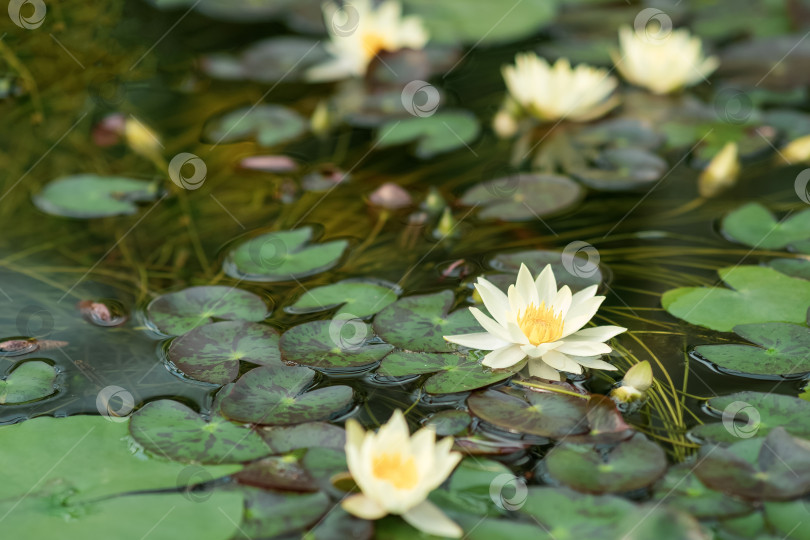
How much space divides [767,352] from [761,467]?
1.44 ft

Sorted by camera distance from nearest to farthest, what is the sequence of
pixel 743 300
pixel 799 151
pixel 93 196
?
pixel 743 300, pixel 93 196, pixel 799 151

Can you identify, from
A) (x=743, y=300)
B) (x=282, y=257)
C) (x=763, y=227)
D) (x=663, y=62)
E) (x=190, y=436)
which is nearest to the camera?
(x=190, y=436)

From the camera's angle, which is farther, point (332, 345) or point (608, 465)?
point (332, 345)

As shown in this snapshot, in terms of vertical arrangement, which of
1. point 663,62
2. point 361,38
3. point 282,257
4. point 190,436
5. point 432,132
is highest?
point 361,38

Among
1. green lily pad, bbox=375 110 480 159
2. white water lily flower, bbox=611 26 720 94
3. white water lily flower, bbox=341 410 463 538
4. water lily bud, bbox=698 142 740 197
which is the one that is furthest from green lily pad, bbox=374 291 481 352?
white water lily flower, bbox=611 26 720 94

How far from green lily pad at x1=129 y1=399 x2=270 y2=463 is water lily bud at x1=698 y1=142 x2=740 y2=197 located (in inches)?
71.5

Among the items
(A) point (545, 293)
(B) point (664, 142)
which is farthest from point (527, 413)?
(B) point (664, 142)

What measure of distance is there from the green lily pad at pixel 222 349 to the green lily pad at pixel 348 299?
0.50ft

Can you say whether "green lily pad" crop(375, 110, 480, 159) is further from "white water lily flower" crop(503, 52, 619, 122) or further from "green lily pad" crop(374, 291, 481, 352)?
"green lily pad" crop(374, 291, 481, 352)

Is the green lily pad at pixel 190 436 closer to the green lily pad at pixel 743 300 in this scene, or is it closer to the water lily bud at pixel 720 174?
the green lily pad at pixel 743 300

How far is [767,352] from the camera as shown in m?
1.85

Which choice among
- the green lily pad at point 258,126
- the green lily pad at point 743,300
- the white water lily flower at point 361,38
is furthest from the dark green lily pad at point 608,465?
the white water lily flower at point 361,38

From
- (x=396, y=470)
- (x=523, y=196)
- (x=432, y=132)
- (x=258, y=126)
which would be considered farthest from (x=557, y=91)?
(x=396, y=470)

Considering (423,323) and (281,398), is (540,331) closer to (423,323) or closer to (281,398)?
(423,323)
